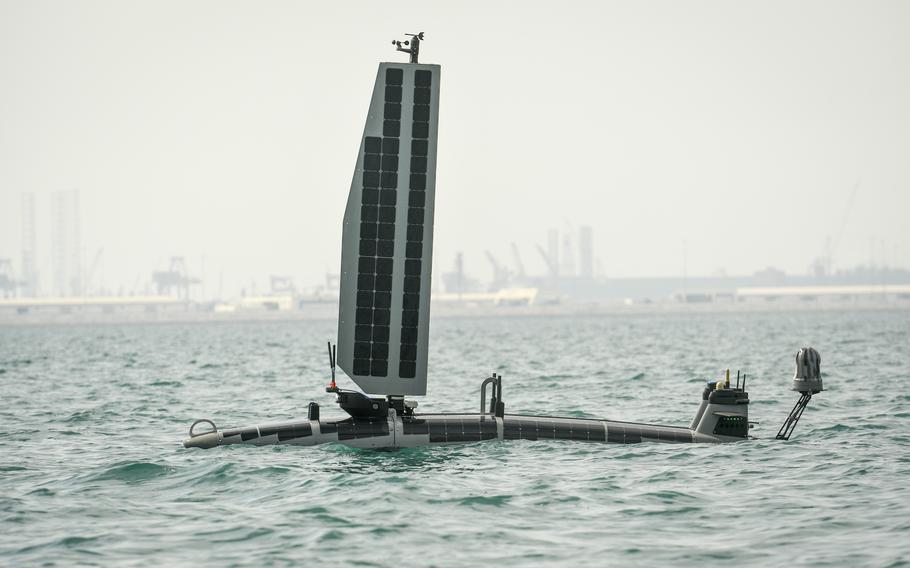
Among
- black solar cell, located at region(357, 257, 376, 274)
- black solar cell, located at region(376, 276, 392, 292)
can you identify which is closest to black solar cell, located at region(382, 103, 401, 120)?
black solar cell, located at region(357, 257, 376, 274)

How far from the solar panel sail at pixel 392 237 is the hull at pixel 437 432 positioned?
78cm

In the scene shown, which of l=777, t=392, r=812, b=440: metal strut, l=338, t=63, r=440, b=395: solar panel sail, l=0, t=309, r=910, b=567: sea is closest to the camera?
l=0, t=309, r=910, b=567: sea

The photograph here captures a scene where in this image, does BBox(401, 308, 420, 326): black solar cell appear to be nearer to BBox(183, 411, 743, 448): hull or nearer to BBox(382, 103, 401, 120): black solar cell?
BBox(183, 411, 743, 448): hull

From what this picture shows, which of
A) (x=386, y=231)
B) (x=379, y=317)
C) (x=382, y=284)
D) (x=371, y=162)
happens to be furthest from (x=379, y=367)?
(x=371, y=162)

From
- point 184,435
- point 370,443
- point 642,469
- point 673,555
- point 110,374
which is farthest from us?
point 110,374

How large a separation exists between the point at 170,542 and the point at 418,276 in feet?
28.8

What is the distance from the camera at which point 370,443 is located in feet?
71.9

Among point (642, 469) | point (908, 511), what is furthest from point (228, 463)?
point (908, 511)

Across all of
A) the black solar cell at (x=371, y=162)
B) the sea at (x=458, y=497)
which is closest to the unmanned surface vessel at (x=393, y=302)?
the black solar cell at (x=371, y=162)

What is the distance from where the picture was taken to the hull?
72.4 feet

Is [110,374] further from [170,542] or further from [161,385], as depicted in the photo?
[170,542]

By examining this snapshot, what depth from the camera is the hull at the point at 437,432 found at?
22.1 m

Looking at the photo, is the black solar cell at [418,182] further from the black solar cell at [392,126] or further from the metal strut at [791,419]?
the metal strut at [791,419]

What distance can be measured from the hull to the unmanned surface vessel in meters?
0.02
